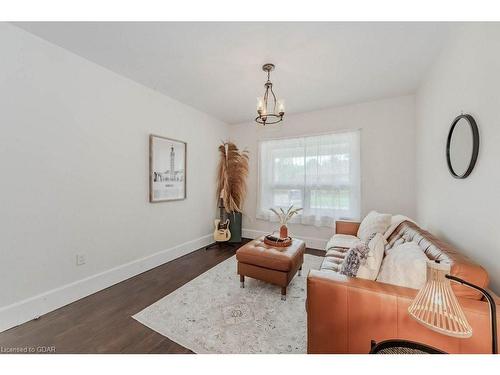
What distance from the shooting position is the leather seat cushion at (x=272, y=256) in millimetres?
2098

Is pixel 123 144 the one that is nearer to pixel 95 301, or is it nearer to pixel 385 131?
pixel 95 301

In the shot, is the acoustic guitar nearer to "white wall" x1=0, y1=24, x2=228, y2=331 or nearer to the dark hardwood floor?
"white wall" x1=0, y1=24, x2=228, y2=331

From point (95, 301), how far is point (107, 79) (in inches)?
95.7

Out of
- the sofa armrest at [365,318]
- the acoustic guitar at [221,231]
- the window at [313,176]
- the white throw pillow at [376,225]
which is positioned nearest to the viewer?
the sofa armrest at [365,318]

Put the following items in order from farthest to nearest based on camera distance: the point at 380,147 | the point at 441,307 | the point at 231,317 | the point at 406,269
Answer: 1. the point at 380,147
2. the point at 231,317
3. the point at 406,269
4. the point at 441,307

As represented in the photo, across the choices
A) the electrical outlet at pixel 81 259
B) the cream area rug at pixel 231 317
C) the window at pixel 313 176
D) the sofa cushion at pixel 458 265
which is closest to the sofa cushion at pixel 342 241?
the cream area rug at pixel 231 317

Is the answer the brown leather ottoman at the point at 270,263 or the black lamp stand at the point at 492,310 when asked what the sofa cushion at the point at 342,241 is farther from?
the black lamp stand at the point at 492,310

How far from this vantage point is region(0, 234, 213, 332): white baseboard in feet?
5.56

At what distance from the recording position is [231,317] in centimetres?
183

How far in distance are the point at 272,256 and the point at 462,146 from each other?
184cm

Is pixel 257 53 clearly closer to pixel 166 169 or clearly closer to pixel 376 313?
pixel 166 169

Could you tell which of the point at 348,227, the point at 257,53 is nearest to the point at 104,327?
the point at 257,53

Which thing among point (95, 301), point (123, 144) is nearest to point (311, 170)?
point (123, 144)

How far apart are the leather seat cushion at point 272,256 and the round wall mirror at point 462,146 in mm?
1574
